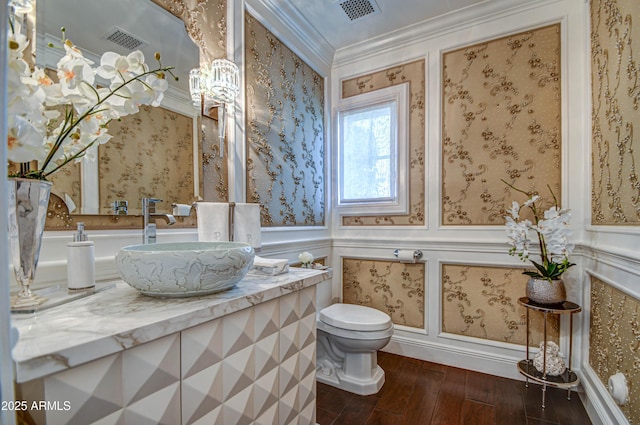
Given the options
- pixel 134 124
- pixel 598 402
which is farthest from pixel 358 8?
pixel 598 402

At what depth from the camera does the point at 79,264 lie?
858mm

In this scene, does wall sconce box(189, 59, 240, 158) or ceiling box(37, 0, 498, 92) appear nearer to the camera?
ceiling box(37, 0, 498, 92)

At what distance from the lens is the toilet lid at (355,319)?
1.76m

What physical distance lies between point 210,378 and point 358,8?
2.37 m

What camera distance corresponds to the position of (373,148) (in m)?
2.54

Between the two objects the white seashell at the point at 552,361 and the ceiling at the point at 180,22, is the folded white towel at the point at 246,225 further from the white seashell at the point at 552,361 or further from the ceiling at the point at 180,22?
the white seashell at the point at 552,361

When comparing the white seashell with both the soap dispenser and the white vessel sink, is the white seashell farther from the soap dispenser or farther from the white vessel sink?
the soap dispenser

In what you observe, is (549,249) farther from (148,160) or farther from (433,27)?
(148,160)

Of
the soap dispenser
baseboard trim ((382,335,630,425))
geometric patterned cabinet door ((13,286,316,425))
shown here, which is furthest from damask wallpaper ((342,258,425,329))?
the soap dispenser

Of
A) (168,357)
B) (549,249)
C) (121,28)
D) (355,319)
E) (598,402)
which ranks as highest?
(121,28)

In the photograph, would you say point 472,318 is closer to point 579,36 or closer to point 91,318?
point 579,36

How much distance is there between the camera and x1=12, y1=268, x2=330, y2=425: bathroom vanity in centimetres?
51

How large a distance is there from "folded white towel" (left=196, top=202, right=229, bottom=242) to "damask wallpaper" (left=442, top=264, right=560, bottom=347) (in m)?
1.71

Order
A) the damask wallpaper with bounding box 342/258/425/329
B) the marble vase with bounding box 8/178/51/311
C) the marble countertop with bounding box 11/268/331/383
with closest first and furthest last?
the marble countertop with bounding box 11/268/331/383
the marble vase with bounding box 8/178/51/311
the damask wallpaper with bounding box 342/258/425/329
